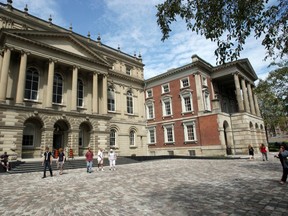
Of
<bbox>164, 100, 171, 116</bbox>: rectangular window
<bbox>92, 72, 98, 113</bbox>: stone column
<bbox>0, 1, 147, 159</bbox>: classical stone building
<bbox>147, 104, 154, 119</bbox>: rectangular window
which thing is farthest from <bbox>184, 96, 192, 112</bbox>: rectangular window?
<bbox>92, 72, 98, 113</bbox>: stone column

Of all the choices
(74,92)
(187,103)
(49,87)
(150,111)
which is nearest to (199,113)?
(187,103)

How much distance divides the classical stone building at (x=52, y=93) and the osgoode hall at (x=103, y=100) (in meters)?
0.10

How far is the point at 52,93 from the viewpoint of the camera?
24250 mm

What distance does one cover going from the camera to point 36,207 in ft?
21.7

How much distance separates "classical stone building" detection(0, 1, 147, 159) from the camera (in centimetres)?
2112

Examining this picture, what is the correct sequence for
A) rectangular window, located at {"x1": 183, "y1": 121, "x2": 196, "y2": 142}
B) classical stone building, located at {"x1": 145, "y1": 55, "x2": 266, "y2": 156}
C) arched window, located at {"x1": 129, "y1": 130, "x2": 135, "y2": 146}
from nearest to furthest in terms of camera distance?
classical stone building, located at {"x1": 145, "y1": 55, "x2": 266, "y2": 156} < rectangular window, located at {"x1": 183, "y1": 121, "x2": 196, "y2": 142} < arched window, located at {"x1": 129, "y1": 130, "x2": 135, "y2": 146}

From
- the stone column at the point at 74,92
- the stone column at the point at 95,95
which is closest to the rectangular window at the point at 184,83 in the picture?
the stone column at the point at 95,95

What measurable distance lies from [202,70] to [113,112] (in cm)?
1586

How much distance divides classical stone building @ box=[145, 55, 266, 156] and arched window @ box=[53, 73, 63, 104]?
16317 millimetres

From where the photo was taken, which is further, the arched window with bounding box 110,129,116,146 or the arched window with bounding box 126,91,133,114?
the arched window with bounding box 126,91,133,114

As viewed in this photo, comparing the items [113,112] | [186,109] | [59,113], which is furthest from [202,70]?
[59,113]

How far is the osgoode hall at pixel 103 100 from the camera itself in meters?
22.1

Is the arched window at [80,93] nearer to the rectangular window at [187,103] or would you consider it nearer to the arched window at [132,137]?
the arched window at [132,137]

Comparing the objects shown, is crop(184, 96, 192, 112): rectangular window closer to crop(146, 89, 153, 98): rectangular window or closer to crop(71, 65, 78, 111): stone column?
crop(146, 89, 153, 98): rectangular window
